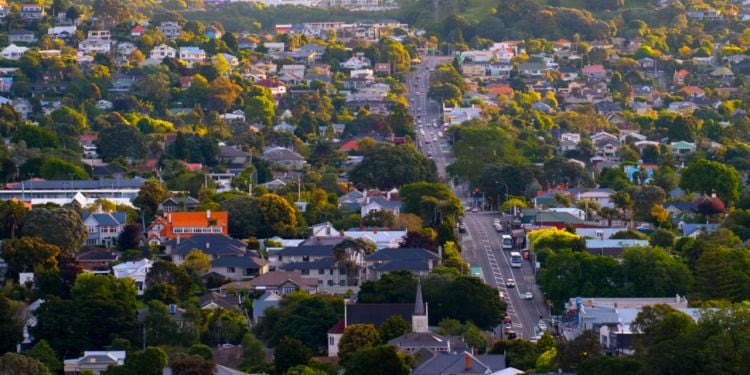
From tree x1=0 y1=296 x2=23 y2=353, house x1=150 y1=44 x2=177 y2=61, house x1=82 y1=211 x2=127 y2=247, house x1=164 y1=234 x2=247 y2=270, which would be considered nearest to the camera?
tree x1=0 y1=296 x2=23 y2=353

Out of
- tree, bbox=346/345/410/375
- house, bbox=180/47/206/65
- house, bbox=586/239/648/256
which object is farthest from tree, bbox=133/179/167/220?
house, bbox=180/47/206/65

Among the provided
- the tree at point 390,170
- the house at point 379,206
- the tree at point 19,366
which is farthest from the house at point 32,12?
the tree at point 19,366

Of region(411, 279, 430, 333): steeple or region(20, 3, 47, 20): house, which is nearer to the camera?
region(411, 279, 430, 333): steeple

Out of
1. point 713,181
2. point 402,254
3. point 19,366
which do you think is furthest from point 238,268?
point 713,181

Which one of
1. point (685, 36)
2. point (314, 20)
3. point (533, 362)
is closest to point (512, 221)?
point (533, 362)

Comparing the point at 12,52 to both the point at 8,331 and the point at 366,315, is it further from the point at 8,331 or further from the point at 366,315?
the point at 366,315

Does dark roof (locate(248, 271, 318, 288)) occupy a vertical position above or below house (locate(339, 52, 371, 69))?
above

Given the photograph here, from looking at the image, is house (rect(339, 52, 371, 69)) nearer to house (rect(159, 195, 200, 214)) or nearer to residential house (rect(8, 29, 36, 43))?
residential house (rect(8, 29, 36, 43))
